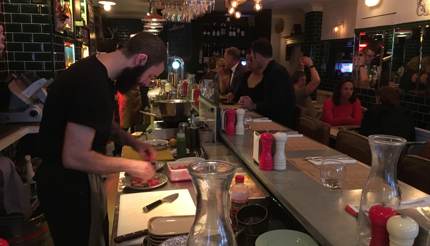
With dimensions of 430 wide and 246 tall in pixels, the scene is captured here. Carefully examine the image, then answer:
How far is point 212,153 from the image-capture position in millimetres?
2424

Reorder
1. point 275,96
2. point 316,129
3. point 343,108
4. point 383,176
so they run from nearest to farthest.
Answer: point 383,176, point 316,129, point 275,96, point 343,108

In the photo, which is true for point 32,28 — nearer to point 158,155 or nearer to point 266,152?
point 158,155

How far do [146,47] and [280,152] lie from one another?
2.79 ft

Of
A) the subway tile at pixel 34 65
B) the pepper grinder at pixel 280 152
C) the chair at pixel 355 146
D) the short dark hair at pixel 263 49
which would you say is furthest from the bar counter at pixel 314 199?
the subway tile at pixel 34 65

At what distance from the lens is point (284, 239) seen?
50.4 inches

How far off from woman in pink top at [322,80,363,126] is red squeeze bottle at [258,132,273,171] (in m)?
3.49

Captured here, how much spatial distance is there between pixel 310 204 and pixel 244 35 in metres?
9.49

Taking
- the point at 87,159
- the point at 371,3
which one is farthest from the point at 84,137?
the point at 371,3

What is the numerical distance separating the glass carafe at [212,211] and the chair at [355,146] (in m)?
1.64

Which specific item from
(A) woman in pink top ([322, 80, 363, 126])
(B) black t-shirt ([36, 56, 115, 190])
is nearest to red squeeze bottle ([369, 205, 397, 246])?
(B) black t-shirt ([36, 56, 115, 190])

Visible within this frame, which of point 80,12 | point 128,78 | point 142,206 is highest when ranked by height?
point 80,12

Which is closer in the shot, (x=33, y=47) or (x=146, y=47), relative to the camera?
(x=146, y=47)

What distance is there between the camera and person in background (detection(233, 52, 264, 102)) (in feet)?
12.7

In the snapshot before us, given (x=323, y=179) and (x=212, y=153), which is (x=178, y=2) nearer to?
(x=212, y=153)
